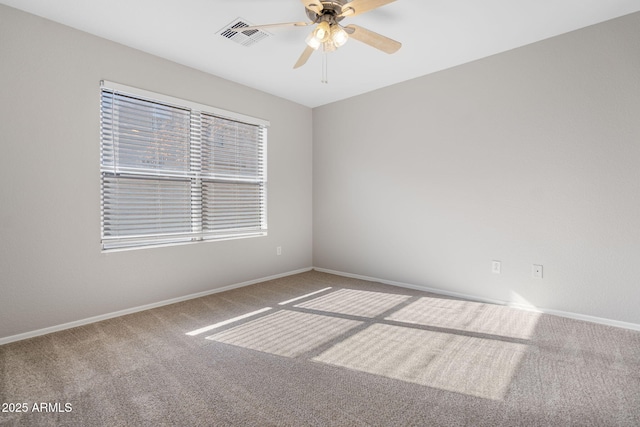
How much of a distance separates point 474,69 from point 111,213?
3867 mm

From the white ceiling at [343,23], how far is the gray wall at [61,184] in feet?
0.66

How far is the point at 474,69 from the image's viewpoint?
125 inches

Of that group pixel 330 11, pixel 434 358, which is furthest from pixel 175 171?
pixel 434 358

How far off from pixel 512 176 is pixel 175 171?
3.42m

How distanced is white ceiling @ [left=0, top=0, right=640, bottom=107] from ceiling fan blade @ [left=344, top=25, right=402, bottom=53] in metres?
0.30

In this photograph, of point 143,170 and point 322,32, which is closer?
point 322,32

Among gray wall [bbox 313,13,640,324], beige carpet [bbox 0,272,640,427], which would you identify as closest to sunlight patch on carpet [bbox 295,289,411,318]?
beige carpet [bbox 0,272,640,427]

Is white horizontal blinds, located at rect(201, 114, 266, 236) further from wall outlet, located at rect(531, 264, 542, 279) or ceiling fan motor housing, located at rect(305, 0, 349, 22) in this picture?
wall outlet, located at rect(531, 264, 542, 279)

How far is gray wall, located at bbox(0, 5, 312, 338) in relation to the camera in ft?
7.48

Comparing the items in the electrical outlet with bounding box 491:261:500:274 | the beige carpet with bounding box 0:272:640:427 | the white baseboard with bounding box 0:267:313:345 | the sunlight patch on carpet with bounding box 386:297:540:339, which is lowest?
the beige carpet with bounding box 0:272:640:427

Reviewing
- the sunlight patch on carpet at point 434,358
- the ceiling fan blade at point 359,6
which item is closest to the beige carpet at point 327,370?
the sunlight patch on carpet at point 434,358

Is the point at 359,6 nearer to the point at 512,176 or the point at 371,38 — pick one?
the point at 371,38

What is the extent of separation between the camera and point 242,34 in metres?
2.64

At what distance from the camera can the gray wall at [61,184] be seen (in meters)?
2.28
